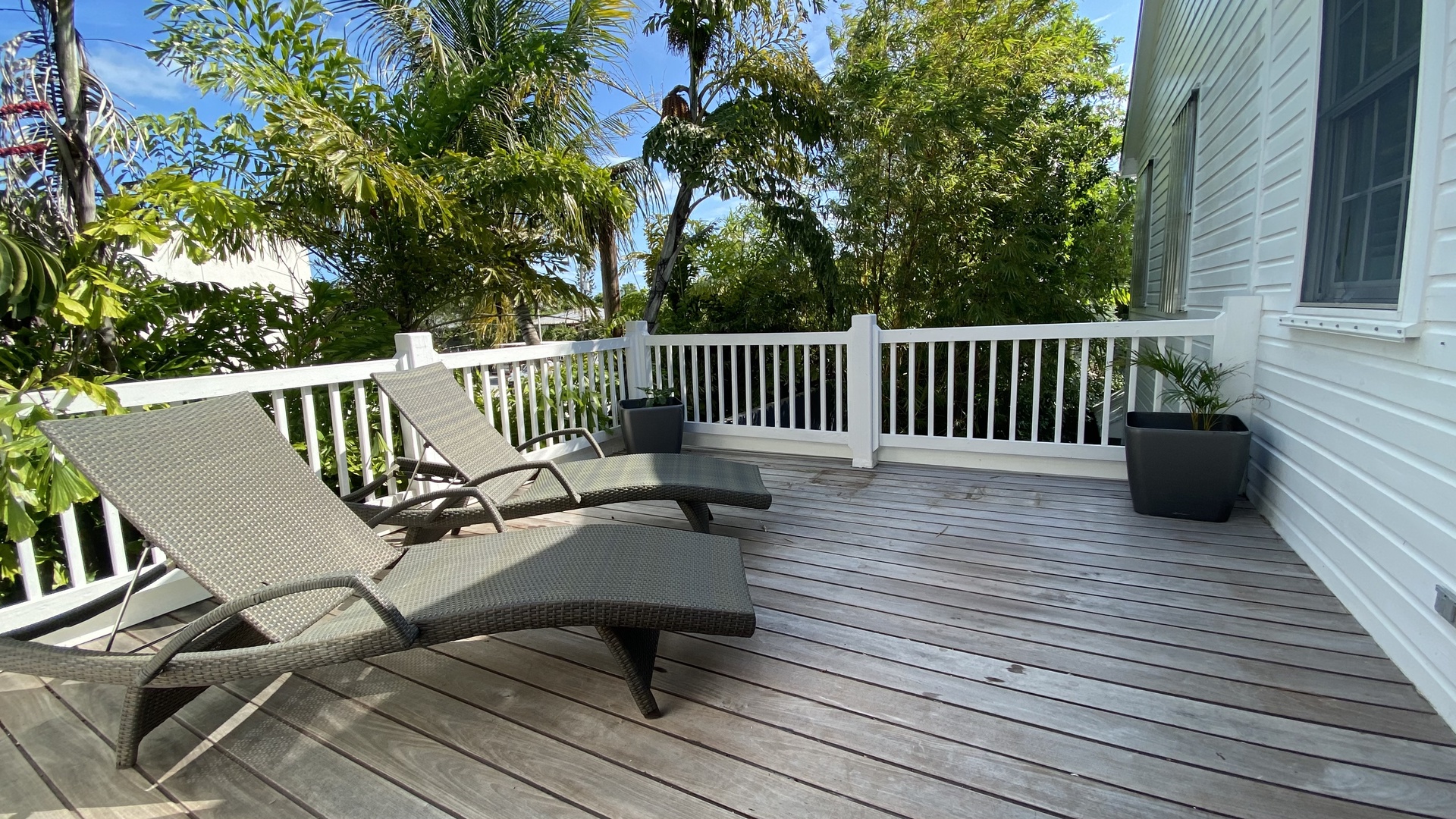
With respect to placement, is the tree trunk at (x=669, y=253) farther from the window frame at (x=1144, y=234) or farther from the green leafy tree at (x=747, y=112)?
the window frame at (x=1144, y=234)

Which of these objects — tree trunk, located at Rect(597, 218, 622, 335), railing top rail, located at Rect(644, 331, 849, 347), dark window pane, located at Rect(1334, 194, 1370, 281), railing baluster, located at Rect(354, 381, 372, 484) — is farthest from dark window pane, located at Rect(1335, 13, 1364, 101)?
tree trunk, located at Rect(597, 218, 622, 335)

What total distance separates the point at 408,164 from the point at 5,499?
11.3 feet

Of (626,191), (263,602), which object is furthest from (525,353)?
(263,602)

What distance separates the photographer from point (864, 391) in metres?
4.34

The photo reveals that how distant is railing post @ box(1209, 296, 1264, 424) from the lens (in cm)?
334

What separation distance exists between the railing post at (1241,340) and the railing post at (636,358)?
3777 millimetres

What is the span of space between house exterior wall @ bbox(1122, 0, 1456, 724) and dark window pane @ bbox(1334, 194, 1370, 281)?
21cm

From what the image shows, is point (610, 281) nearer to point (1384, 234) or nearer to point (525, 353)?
point (525, 353)

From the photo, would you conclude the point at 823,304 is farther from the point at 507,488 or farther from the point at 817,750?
the point at 817,750

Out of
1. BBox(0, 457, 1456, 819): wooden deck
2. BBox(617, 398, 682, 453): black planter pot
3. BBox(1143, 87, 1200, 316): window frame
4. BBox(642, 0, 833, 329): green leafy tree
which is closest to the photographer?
BBox(0, 457, 1456, 819): wooden deck

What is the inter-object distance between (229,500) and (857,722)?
75.4 inches

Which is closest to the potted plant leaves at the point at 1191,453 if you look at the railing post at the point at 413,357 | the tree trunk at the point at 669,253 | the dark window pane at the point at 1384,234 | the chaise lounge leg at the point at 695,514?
the dark window pane at the point at 1384,234

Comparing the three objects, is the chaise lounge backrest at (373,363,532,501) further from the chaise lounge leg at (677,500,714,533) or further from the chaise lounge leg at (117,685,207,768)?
the chaise lounge leg at (117,685,207,768)

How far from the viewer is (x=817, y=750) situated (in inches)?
63.4
